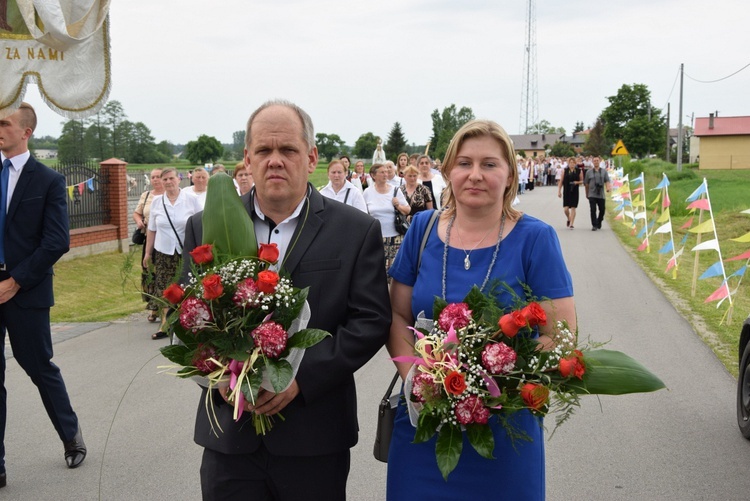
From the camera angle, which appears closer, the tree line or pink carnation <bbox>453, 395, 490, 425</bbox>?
pink carnation <bbox>453, 395, 490, 425</bbox>

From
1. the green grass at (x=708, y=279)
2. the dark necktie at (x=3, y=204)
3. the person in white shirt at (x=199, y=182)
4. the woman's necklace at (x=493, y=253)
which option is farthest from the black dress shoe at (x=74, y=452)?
the green grass at (x=708, y=279)

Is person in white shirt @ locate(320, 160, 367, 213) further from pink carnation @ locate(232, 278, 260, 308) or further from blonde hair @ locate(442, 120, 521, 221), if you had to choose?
pink carnation @ locate(232, 278, 260, 308)

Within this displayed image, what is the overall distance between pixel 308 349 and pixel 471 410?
2.04 ft

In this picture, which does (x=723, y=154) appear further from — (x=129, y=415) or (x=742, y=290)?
(x=129, y=415)

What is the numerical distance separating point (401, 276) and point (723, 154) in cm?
9171

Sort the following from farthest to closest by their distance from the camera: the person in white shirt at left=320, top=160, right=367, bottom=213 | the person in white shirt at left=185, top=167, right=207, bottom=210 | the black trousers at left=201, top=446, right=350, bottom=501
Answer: the person in white shirt at left=320, top=160, right=367, bottom=213 < the person in white shirt at left=185, top=167, right=207, bottom=210 < the black trousers at left=201, top=446, right=350, bottom=501

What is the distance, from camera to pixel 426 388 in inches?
97.0

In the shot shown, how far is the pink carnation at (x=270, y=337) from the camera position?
2395mm

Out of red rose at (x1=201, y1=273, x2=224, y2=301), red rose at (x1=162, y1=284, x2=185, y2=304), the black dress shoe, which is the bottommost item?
the black dress shoe

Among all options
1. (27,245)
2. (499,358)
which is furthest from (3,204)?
(499,358)

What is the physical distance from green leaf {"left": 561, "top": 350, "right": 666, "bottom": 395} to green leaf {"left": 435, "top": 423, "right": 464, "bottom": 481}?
1.26ft

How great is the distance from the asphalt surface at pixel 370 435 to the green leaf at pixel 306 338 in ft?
2.73

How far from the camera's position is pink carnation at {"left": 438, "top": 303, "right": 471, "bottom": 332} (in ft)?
8.16

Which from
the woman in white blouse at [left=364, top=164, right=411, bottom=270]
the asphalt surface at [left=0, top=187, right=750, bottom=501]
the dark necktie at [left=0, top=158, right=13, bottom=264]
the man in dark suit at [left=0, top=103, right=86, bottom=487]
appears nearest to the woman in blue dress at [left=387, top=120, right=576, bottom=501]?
the asphalt surface at [left=0, top=187, right=750, bottom=501]
